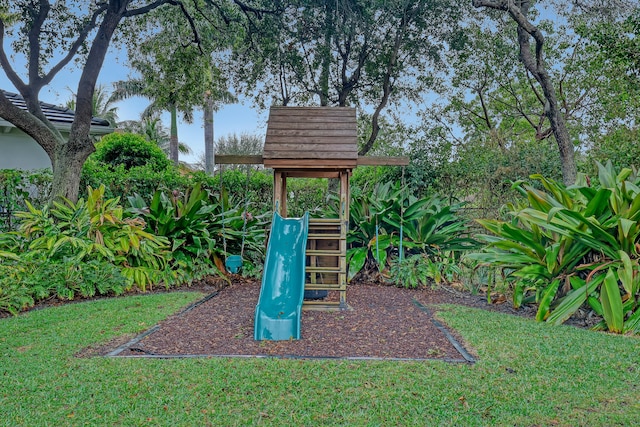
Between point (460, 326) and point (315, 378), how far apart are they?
2.06m

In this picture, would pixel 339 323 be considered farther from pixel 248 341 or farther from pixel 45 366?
pixel 45 366

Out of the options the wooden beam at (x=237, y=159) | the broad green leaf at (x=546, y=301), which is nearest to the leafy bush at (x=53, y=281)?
the wooden beam at (x=237, y=159)

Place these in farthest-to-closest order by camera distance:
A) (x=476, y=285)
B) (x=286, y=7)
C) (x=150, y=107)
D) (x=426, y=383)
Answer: (x=150, y=107) < (x=286, y=7) < (x=476, y=285) < (x=426, y=383)

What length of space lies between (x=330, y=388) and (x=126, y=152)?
11.2m

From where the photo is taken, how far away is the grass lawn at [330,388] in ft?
8.77

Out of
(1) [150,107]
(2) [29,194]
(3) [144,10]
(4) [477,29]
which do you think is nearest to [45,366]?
(2) [29,194]

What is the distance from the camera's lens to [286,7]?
10047 mm

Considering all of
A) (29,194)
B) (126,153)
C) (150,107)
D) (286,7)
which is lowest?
(29,194)

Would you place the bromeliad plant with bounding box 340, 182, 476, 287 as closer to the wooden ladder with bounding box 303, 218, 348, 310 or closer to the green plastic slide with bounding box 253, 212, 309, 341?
the wooden ladder with bounding box 303, 218, 348, 310

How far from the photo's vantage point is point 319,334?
4430 mm

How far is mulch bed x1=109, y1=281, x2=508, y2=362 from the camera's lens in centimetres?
385

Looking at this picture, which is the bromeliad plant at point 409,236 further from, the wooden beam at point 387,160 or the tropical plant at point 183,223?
the tropical plant at point 183,223

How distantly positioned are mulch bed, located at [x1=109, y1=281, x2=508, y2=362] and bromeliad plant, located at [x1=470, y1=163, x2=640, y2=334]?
1.13 metres

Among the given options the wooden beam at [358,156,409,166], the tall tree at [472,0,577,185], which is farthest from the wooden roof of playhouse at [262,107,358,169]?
the tall tree at [472,0,577,185]
